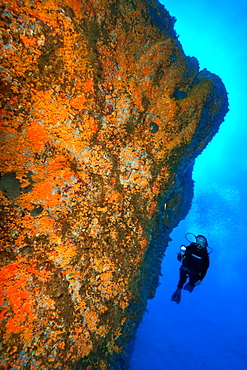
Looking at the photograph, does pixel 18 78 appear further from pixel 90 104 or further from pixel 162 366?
pixel 162 366

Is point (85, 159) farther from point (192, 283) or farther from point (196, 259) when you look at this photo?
point (192, 283)

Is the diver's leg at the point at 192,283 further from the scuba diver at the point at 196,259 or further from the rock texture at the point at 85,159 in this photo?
the rock texture at the point at 85,159

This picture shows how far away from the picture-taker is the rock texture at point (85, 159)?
2344 millimetres

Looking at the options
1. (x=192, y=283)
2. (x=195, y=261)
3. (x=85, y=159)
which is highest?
(x=195, y=261)

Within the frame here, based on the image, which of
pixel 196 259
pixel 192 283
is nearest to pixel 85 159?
pixel 196 259

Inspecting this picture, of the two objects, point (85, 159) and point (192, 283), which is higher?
point (192, 283)

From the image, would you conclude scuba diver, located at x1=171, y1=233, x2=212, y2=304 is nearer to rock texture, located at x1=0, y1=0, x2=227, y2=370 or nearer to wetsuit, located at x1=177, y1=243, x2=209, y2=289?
wetsuit, located at x1=177, y1=243, x2=209, y2=289

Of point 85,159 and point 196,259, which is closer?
point 85,159

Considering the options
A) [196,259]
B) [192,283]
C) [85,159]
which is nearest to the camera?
[85,159]

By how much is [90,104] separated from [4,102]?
4.19 ft

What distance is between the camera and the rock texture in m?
2.34

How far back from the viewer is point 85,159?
3.05 m

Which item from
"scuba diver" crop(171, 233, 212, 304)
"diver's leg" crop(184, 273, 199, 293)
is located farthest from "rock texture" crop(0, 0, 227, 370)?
"diver's leg" crop(184, 273, 199, 293)

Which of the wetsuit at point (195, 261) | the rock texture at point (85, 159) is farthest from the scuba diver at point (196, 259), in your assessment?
the rock texture at point (85, 159)
